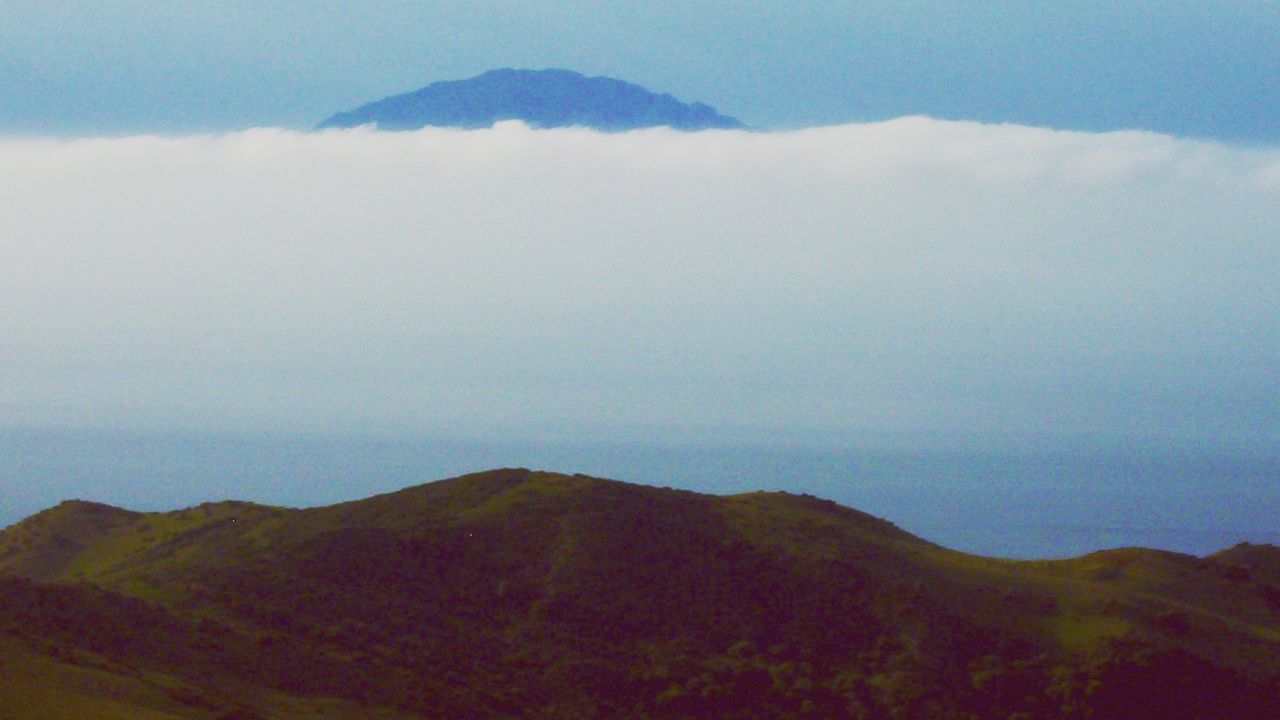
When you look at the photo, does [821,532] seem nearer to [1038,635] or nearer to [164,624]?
[1038,635]

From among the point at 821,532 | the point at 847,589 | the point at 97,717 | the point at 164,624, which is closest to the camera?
the point at 97,717

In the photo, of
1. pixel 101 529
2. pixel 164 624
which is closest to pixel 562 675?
pixel 164 624

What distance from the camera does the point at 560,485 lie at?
6631 centimetres

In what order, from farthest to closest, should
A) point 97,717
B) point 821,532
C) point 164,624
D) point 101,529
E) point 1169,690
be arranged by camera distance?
point 101,529 → point 821,532 → point 1169,690 → point 164,624 → point 97,717

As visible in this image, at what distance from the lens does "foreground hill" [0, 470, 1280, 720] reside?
49.7 meters

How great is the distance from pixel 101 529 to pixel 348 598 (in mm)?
28871

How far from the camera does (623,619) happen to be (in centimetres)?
5703

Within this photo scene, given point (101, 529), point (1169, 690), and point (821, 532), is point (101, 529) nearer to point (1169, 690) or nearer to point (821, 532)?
point (821, 532)

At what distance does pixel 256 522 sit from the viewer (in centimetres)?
6781

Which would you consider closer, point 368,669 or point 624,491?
point 368,669

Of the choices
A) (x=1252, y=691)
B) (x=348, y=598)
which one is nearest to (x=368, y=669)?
(x=348, y=598)

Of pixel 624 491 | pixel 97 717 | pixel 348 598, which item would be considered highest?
pixel 624 491

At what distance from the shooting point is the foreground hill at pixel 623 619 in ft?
163

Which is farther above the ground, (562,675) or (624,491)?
(624,491)
